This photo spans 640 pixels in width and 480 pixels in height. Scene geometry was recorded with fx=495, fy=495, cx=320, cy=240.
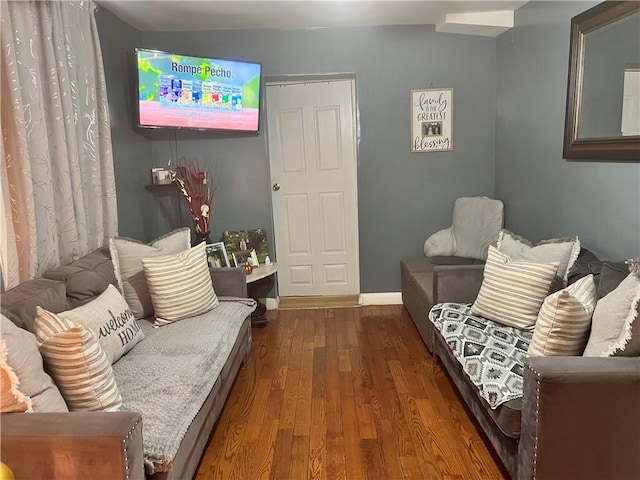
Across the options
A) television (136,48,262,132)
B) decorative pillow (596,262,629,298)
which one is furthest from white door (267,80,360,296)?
decorative pillow (596,262,629,298)

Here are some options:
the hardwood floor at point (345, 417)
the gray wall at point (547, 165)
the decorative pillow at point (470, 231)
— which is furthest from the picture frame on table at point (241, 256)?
the gray wall at point (547, 165)

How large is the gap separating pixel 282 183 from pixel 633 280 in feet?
9.81

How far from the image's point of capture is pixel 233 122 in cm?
386

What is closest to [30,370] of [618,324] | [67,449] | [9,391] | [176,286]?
[9,391]

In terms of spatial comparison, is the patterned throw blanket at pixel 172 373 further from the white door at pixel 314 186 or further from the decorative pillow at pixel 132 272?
the white door at pixel 314 186

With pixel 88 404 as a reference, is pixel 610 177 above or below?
above

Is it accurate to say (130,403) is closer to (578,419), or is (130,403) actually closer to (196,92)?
(578,419)

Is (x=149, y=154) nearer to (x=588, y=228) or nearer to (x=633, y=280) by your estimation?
(x=588, y=228)

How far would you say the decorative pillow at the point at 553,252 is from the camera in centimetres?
260

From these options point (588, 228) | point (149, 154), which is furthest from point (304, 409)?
point (149, 154)

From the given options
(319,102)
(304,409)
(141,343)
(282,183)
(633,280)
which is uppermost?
(319,102)

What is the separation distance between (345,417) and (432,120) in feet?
8.41

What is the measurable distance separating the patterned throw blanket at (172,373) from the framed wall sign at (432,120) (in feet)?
7.05

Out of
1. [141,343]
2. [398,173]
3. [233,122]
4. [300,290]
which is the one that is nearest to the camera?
[141,343]
